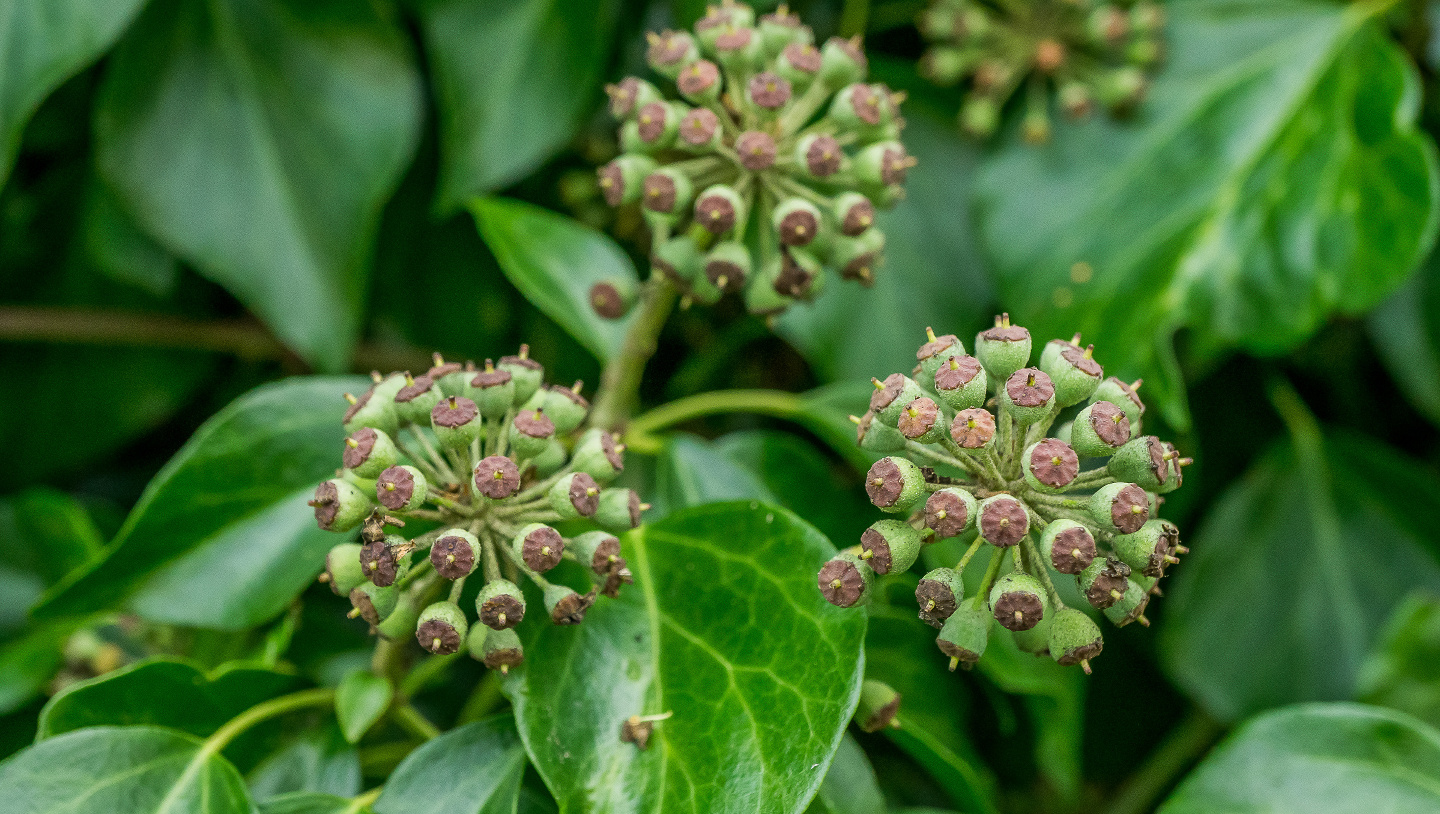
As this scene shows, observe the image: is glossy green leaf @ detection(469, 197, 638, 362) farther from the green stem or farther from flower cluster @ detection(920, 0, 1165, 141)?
flower cluster @ detection(920, 0, 1165, 141)

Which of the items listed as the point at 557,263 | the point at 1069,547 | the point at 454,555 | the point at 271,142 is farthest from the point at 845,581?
the point at 271,142

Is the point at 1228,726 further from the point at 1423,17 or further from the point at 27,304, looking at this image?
the point at 27,304

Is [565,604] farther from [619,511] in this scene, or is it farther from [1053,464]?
[1053,464]

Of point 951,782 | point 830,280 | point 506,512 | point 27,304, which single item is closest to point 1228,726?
point 951,782

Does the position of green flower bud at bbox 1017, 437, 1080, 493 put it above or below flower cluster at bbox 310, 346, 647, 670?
above

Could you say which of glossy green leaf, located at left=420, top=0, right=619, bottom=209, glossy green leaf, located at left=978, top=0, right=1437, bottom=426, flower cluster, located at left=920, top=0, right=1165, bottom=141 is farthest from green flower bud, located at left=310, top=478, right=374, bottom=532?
flower cluster, located at left=920, top=0, right=1165, bottom=141

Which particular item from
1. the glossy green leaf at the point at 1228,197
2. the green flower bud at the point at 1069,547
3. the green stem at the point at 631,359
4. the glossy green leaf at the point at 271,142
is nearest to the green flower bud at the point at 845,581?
the green flower bud at the point at 1069,547
